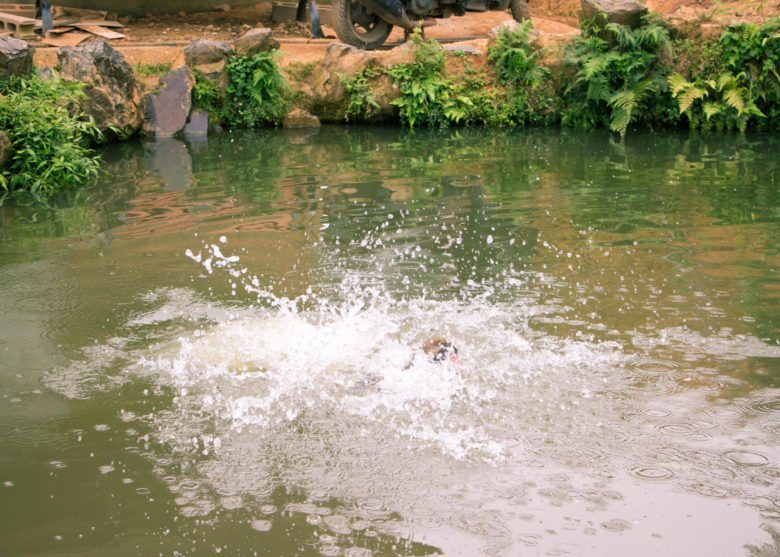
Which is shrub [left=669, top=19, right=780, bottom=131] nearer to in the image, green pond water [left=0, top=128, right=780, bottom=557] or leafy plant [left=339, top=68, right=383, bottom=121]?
green pond water [left=0, top=128, right=780, bottom=557]

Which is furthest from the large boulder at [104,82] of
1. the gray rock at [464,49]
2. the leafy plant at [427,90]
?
the gray rock at [464,49]

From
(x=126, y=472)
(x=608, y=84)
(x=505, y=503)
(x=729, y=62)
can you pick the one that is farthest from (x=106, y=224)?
(x=729, y=62)

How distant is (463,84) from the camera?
1536cm

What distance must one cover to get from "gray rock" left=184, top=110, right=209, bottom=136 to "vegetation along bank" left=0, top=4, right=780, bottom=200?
2cm

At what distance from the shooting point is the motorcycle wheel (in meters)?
16.3

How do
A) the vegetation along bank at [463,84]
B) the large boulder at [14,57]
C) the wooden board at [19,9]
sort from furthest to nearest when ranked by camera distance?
1. the wooden board at [19,9]
2. the vegetation along bank at [463,84]
3. the large boulder at [14,57]

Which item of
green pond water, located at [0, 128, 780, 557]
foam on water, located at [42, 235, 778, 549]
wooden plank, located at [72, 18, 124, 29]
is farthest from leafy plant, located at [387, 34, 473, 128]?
foam on water, located at [42, 235, 778, 549]

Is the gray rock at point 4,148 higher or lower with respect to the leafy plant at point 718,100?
lower

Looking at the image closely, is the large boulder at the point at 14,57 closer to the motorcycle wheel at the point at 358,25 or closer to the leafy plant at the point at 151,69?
the leafy plant at the point at 151,69

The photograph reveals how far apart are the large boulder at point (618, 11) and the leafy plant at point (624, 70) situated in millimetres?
139

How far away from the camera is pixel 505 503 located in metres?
4.60

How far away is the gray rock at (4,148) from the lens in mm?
11180

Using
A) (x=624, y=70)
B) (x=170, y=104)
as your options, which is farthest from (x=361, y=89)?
(x=624, y=70)

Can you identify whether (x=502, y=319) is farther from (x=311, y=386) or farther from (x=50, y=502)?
(x=50, y=502)
